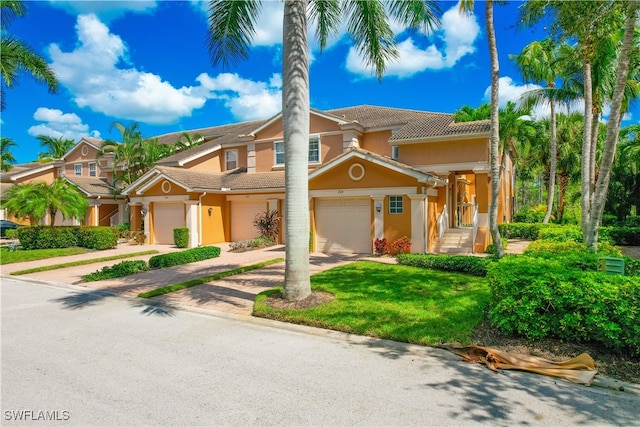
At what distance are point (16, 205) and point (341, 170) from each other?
1676 cm

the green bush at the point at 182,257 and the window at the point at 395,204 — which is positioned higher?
the window at the point at 395,204

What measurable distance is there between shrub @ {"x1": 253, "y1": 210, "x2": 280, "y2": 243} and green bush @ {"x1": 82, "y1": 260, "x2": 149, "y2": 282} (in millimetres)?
8009

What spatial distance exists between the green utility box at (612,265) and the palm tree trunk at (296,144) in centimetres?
579

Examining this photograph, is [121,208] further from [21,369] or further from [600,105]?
[600,105]

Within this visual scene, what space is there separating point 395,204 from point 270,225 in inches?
312

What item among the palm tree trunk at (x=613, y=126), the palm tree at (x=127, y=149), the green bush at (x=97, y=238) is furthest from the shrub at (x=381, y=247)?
the palm tree at (x=127, y=149)

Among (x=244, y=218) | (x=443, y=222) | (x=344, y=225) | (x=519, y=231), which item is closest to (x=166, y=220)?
(x=244, y=218)

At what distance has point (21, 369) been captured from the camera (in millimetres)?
5750

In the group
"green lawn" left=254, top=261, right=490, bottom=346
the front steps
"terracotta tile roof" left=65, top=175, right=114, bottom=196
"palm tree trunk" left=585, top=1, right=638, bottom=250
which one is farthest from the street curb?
"terracotta tile roof" left=65, top=175, right=114, bottom=196

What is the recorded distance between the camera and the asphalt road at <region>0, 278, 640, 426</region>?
4.33 meters

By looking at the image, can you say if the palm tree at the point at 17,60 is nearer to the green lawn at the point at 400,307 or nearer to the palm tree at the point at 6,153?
the green lawn at the point at 400,307

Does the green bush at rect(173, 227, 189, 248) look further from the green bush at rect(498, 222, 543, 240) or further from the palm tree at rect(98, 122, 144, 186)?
the green bush at rect(498, 222, 543, 240)

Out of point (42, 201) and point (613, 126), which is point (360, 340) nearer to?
point (613, 126)

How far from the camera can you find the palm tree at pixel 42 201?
19422 millimetres
